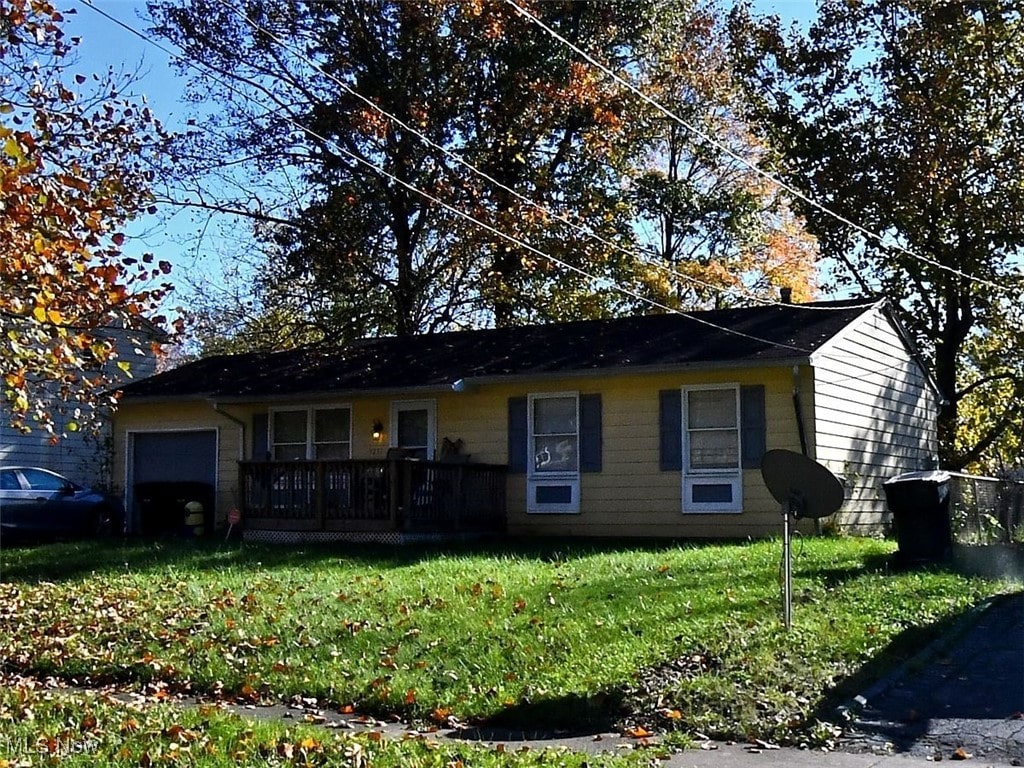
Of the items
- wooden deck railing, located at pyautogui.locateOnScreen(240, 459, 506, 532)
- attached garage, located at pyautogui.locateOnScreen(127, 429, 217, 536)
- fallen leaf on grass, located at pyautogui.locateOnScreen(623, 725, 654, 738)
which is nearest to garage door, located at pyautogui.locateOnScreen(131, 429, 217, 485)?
attached garage, located at pyautogui.locateOnScreen(127, 429, 217, 536)

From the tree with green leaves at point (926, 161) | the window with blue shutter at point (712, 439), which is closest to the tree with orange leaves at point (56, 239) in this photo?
the window with blue shutter at point (712, 439)

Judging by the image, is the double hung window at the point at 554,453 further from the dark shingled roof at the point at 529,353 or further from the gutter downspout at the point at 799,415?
the gutter downspout at the point at 799,415

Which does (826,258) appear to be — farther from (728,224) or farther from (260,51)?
(260,51)

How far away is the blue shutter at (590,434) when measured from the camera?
759 inches

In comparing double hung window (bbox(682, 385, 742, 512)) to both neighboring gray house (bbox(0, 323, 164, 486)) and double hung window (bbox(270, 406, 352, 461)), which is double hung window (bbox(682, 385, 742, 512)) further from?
neighboring gray house (bbox(0, 323, 164, 486))

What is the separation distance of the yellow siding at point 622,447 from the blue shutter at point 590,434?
0.34 feet

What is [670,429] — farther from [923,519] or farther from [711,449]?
[923,519]

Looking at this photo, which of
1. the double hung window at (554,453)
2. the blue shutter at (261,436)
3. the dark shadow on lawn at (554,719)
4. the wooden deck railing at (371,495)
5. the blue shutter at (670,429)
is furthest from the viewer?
the blue shutter at (261,436)

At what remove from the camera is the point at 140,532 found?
2348 cm

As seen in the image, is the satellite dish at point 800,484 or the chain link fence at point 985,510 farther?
the chain link fence at point 985,510

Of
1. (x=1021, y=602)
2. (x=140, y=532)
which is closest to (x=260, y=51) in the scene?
(x=140, y=532)

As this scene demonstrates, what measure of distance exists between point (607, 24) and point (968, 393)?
41.9 feet

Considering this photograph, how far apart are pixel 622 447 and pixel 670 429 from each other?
0.82m

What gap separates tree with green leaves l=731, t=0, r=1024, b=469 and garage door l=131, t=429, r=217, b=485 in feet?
45.1
